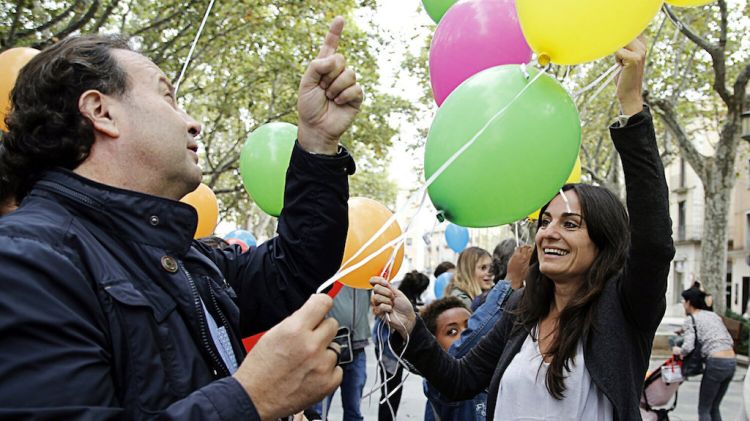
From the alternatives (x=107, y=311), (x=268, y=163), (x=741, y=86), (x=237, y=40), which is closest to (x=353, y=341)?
(x=268, y=163)

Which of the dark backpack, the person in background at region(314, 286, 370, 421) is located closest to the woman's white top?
the person in background at region(314, 286, 370, 421)

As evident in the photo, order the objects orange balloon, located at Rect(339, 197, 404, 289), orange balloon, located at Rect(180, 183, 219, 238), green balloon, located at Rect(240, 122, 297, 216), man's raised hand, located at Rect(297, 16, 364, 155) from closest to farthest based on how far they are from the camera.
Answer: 1. man's raised hand, located at Rect(297, 16, 364, 155)
2. orange balloon, located at Rect(339, 197, 404, 289)
3. green balloon, located at Rect(240, 122, 297, 216)
4. orange balloon, located at Rect(180, 183, 219, 238)

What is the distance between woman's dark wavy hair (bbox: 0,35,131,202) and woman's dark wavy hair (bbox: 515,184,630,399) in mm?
1527

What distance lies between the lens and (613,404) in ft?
6.71

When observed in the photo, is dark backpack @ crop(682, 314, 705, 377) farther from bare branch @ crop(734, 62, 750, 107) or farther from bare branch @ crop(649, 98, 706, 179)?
bare branch @ crop(649, 98, 706, 179)

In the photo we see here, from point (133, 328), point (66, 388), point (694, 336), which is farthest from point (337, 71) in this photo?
point (694, 336)

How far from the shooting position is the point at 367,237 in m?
3.42

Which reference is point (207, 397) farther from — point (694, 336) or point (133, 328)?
point (694, 336)

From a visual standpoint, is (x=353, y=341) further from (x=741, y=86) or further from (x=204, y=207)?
(x=741, y=86)

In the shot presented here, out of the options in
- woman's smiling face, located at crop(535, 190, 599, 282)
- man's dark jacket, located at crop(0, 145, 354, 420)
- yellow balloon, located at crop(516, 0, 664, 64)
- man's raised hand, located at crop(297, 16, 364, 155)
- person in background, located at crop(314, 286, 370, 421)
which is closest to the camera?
man's dark jacket, located at crop(0, 145, 354, 420)

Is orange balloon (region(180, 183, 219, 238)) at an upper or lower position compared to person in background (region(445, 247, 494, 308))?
upper

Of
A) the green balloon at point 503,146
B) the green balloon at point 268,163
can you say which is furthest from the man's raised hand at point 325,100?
the green balloon at point 268,163

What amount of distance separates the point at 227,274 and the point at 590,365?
1.15 metres

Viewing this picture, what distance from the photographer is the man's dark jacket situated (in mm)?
1023
